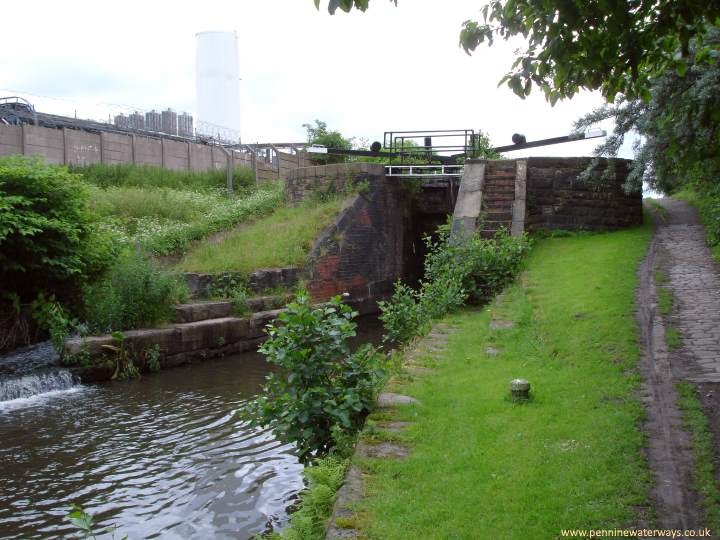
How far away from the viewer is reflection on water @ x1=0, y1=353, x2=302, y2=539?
5742mm

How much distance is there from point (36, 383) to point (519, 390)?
24.8 ft

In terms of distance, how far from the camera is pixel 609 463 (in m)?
4.20

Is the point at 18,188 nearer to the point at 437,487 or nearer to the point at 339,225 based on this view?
the point at 339,225

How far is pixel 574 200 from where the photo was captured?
15.5 metres

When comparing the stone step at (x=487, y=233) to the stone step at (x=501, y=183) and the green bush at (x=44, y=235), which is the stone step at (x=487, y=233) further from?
the green bush at (x=44, y=235)

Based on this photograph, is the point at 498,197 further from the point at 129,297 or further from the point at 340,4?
the point at 340,4

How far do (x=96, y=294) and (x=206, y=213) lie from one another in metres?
8.40

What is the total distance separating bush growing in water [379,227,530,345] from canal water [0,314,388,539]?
2503 mm

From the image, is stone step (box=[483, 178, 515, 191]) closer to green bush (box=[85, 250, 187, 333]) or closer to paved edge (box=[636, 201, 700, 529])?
green bush (box=[85, 250, 187, 333])

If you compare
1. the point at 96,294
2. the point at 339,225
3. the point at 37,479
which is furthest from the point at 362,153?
the point at 37,479

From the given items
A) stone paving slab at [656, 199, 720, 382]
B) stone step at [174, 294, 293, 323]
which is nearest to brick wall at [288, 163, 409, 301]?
stone step at [174, 294, 293, 323]

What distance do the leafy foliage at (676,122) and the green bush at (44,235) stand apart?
8520 millimetres

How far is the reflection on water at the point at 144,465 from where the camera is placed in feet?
18.8

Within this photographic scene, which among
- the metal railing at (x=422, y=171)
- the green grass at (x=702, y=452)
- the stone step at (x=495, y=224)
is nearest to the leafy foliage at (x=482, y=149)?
the metal railing at (x=422, y=171)
